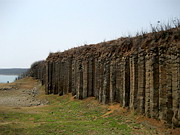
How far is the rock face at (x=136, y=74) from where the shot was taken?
32.7 feet

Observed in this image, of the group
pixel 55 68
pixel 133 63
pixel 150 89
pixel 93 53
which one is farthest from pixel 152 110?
pixel 55 68

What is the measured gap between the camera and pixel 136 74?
41.4 ft

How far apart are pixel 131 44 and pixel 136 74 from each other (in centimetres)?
311

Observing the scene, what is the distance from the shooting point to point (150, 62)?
448 inches

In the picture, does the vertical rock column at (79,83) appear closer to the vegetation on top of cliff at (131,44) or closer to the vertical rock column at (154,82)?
the vegetation on top of cliff at (131,44)

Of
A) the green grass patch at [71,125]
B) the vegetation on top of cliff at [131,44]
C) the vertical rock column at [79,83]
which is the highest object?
the vegetation on top of cliff at [131,44]

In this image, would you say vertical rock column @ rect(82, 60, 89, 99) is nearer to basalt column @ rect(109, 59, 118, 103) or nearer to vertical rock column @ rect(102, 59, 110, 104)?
vertical rock column @ rect(102, 59, 110, 104)

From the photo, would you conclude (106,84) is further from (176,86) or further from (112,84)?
(176,86)

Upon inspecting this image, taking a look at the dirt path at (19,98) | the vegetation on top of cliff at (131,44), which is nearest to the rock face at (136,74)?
the vegetation on top of cliff at (131,44)

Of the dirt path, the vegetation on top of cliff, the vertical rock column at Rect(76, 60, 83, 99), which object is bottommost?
the dirt path

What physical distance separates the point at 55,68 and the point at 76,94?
7.25 metres

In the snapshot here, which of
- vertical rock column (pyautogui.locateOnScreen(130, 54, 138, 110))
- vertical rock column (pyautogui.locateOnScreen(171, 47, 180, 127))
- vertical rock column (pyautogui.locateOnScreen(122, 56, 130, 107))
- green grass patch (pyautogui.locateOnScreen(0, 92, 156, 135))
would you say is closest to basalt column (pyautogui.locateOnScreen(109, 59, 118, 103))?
green grass patch (pyautogui.locateOnScreen(0, 92, 156, 135))

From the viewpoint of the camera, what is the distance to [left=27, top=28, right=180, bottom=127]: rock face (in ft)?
32.7

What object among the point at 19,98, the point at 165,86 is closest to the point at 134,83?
the point at 165,86
